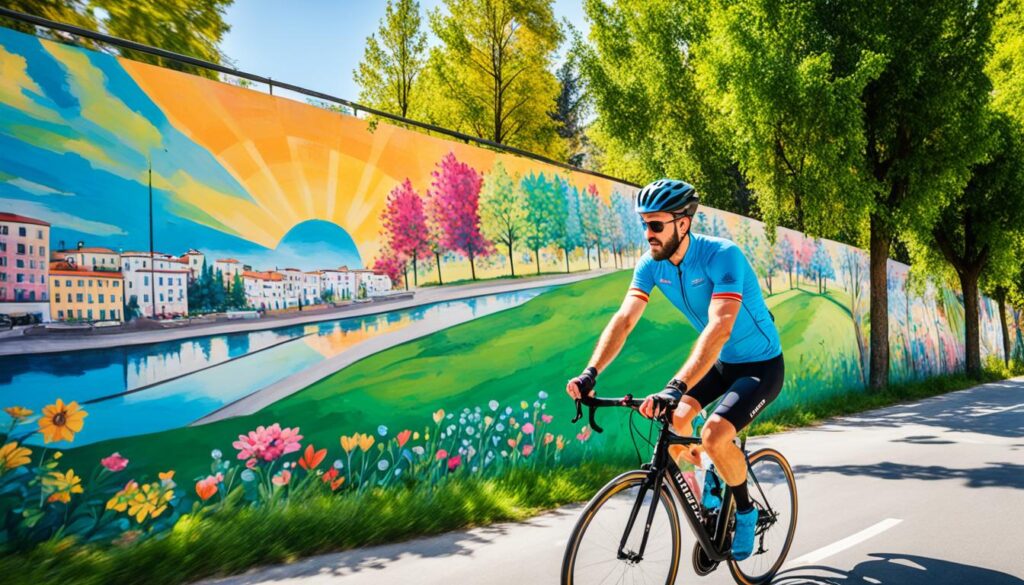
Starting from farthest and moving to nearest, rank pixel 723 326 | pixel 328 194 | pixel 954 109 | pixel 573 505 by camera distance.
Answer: pixel 954 109 → pixel 573 505 → pixel 328 194 → pixel 723 326

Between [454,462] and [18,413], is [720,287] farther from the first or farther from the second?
[18,413]

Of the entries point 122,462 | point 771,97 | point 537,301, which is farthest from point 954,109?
point 122,462

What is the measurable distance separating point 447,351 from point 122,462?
108 inches

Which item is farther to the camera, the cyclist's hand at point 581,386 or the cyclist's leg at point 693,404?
the cyclist's leg at point 693,404

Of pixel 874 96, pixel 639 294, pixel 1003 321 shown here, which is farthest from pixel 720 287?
pixel 1003 321

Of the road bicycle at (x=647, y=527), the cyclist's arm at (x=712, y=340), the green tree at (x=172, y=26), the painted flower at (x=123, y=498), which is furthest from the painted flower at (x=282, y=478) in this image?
the green tree at (x=172, y=26)

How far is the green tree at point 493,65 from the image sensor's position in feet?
70.1

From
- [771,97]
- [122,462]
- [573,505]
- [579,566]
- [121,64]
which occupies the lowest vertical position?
[573,505]

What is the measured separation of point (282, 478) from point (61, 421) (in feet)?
4.58

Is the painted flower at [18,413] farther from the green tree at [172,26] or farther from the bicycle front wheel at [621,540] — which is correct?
the green tree at [172,26]

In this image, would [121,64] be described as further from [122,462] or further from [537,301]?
[537,301]

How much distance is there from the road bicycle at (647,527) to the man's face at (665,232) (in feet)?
3.05

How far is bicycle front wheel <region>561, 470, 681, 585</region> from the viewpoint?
10.1 feet

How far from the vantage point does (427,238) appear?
626 cm
